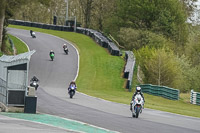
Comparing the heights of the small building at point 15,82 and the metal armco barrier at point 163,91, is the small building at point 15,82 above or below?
above

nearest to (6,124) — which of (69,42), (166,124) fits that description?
(166,124)

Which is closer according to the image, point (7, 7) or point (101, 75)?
point (101, 75)

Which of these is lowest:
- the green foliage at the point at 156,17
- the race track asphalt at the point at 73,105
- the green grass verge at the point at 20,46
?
the race track asphalt at the point at 73,105

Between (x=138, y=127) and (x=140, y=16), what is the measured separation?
60.8 metres

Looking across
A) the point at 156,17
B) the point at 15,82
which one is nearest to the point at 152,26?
the point at 156,17

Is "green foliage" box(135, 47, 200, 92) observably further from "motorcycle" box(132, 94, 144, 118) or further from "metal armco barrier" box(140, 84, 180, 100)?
"motorcycle" box(132, 94, 144, 118)

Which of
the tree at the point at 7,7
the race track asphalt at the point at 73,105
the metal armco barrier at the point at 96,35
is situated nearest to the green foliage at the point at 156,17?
the metal armco barrier at the point at 96,35

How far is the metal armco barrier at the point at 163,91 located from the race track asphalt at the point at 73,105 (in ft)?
22.5

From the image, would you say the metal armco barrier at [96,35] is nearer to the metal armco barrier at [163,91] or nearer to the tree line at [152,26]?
the tree line at [152,26]

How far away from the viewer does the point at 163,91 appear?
122 ft

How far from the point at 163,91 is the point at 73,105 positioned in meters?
13.7

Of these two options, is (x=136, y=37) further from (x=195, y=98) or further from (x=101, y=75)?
(x=195, y=98)

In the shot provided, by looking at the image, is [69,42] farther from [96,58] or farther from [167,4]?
[167,4]

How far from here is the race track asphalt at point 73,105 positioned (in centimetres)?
1728
